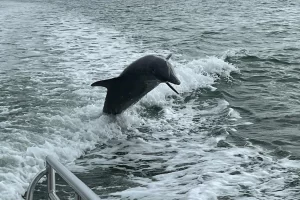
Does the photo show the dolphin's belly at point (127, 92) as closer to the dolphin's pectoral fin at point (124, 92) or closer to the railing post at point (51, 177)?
Answer: the dolphin's pectoral fin at point (124, 92)

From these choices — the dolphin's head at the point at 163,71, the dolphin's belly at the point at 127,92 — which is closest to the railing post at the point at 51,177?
the dolphin's head at the point at 163,71

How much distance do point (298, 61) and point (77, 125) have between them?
9218 millimetres

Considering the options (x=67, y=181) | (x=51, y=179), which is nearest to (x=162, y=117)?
(x=51, y=179)

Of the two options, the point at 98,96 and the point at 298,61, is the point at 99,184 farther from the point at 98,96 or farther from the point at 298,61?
the point at 298,61

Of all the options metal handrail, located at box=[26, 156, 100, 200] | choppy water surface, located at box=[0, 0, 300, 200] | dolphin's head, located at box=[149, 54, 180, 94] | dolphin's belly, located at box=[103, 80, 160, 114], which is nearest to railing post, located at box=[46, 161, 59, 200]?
metal handrail, located at box=[26, 156, 100, 200]

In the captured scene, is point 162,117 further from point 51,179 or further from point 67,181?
point 67,181

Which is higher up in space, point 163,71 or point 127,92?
point 163,71

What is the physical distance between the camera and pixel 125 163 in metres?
7.71

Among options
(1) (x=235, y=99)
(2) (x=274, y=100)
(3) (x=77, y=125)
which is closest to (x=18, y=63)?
(3) (x=77, y=125)

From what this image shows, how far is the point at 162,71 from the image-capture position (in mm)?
8617

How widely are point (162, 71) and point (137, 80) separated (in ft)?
2.45

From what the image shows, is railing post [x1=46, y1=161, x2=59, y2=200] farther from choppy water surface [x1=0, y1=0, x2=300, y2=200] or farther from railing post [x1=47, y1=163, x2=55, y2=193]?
choppy water surface [x1=0, y1=0, x2=300, y2=200]

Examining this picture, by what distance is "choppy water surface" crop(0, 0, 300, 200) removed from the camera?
6.78 meters

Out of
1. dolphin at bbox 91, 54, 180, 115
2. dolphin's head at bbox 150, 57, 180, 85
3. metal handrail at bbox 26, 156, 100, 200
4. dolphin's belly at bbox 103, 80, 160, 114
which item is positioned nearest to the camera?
metal handrail at bbox 26, 156, 100, 200
